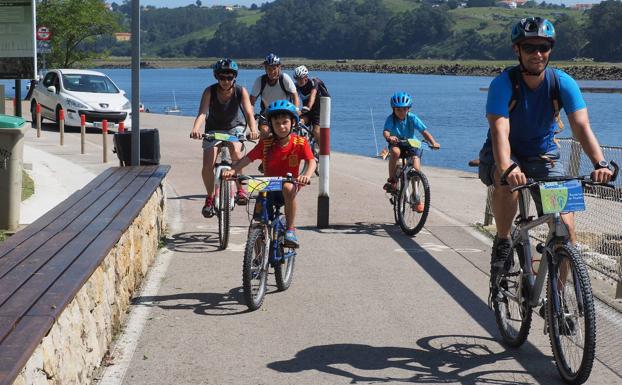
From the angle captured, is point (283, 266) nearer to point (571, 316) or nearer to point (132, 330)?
point (132, 330)

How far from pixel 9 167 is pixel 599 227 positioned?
570 centimetres

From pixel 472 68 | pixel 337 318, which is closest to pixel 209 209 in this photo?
pixel 337 318

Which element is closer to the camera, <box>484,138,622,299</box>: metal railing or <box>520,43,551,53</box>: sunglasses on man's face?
<box>520,43,551,53</box>: sunglasses on man's face

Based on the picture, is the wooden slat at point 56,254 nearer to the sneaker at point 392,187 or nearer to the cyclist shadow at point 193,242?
the cyclist shadow at point 193,242

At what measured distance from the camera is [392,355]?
21.1 feet

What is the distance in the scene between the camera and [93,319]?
589 centimetres

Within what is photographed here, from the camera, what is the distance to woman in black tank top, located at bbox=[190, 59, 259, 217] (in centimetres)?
1071

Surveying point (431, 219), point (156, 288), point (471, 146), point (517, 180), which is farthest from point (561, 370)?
point (471, 146)

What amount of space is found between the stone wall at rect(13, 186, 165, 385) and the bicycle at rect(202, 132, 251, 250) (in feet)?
3.72

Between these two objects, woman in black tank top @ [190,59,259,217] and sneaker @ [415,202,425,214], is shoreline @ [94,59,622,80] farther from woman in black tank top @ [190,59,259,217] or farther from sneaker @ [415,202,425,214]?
sneaker @ [415,202,425,214]

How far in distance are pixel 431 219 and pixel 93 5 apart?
4076cm

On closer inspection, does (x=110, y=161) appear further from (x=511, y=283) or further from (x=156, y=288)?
(x=511, y=283)

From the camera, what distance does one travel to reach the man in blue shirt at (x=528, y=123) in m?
6.19

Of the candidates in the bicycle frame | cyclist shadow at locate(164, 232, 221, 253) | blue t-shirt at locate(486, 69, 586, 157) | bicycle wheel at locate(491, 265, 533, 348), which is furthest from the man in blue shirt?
cyclist shadow at locate(164, 232, 221, 253)
